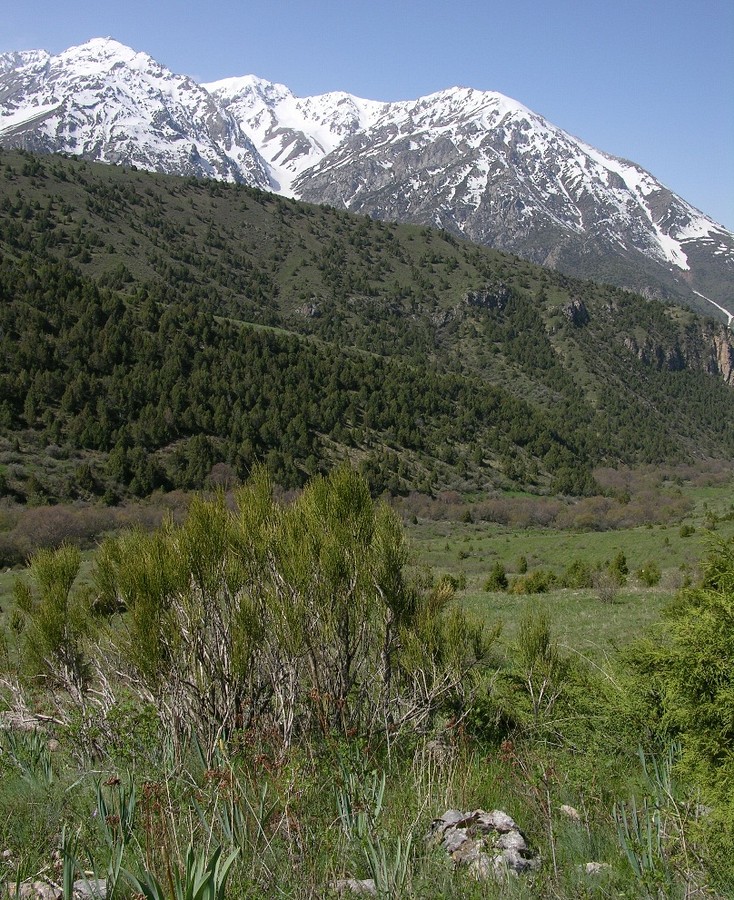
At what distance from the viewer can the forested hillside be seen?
49.1 m

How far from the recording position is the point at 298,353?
241ft

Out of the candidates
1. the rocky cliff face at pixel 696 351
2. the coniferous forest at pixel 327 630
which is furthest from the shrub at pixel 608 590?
the rocky cliff face at pixel 696 351

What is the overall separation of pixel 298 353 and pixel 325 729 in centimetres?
7154

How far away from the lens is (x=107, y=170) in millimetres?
131250

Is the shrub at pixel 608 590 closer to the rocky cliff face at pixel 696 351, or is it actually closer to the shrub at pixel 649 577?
the shrub at pixel 649 577

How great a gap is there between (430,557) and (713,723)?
34.2 m

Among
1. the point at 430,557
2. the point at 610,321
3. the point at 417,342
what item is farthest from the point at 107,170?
the point at 430,557

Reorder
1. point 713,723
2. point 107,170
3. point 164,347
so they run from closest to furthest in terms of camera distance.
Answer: point 713,723 → point 164,347 → point 107,170

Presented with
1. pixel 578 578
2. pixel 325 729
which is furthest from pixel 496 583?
pixel 325 729

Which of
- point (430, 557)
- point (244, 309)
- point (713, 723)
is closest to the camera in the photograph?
point (713, 723)

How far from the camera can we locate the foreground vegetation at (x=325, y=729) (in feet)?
8.61

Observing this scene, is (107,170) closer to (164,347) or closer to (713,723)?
(164,347)

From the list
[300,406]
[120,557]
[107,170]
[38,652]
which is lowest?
[300,406]

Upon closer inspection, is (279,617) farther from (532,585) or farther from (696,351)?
(696,351)
